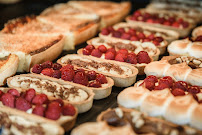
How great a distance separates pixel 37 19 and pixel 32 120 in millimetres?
3175

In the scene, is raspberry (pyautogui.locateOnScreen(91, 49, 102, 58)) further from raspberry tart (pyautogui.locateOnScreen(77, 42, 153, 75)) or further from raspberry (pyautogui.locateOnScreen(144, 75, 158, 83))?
raspberry (pyautogui.locateOnScreen(144, 75, 158, 83))

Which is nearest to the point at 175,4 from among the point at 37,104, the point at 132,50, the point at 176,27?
the point at 176,27

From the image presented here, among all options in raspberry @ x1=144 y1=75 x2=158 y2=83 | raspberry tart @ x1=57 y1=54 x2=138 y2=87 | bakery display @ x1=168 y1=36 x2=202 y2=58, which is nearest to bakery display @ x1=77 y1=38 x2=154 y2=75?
raspberry tart @ x1=57 y1=54 x2=138 y2=87

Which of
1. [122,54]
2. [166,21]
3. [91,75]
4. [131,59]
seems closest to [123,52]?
[122,54]

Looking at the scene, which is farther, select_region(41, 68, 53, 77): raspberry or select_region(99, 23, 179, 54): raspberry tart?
select_region(99, 23, 179, 54): raspberry tart

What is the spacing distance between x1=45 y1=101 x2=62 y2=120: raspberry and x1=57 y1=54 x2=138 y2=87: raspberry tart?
40.0 inches

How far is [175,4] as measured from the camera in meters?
6.37

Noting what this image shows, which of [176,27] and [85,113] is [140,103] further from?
[176,27]

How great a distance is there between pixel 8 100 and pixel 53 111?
0.48m

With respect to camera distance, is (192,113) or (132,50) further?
(132,50)

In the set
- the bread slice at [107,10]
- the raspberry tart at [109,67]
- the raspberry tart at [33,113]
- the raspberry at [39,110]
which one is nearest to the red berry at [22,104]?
the raspberry tart at [33,113]

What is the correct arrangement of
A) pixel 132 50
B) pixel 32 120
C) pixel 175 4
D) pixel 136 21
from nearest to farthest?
pixel 32 120, pixel 132 50, pixel 136 21, pixel 175 4

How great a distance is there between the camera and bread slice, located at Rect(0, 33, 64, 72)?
360cm

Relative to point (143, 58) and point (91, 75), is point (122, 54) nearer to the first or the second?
point (143, 58)
